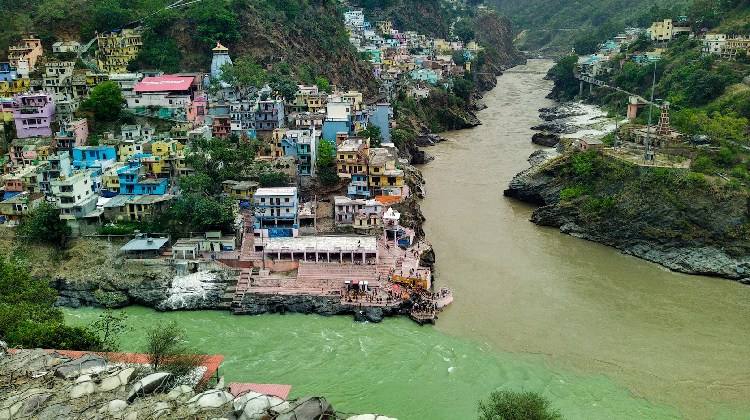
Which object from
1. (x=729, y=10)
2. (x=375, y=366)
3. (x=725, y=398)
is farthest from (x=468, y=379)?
(x=729, y=10)

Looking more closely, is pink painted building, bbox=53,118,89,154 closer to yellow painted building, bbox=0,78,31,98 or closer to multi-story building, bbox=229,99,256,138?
yellow painted building, bbox=0,78,31,98

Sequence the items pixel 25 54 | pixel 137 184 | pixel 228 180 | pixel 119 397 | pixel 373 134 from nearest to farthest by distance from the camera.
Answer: pixel 119 397 < pixel 137 184 < pixel 228 180 < pixel 373 134 < pixel 25 54

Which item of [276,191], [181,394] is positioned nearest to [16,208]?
[276,191]

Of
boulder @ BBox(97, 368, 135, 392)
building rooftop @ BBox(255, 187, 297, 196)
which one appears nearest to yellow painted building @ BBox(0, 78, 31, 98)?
building rooftop @ BBox(255, 187, 297, 196)

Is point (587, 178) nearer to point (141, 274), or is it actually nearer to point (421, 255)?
point (421, 255)

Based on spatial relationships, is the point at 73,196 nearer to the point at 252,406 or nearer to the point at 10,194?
the point at 10,194

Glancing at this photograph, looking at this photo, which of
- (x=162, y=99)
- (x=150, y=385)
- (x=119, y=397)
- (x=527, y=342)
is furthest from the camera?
(x=162, y=99)

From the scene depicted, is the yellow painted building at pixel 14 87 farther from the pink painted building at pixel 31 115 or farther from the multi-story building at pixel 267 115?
the multi-story building at pixel 267 115
